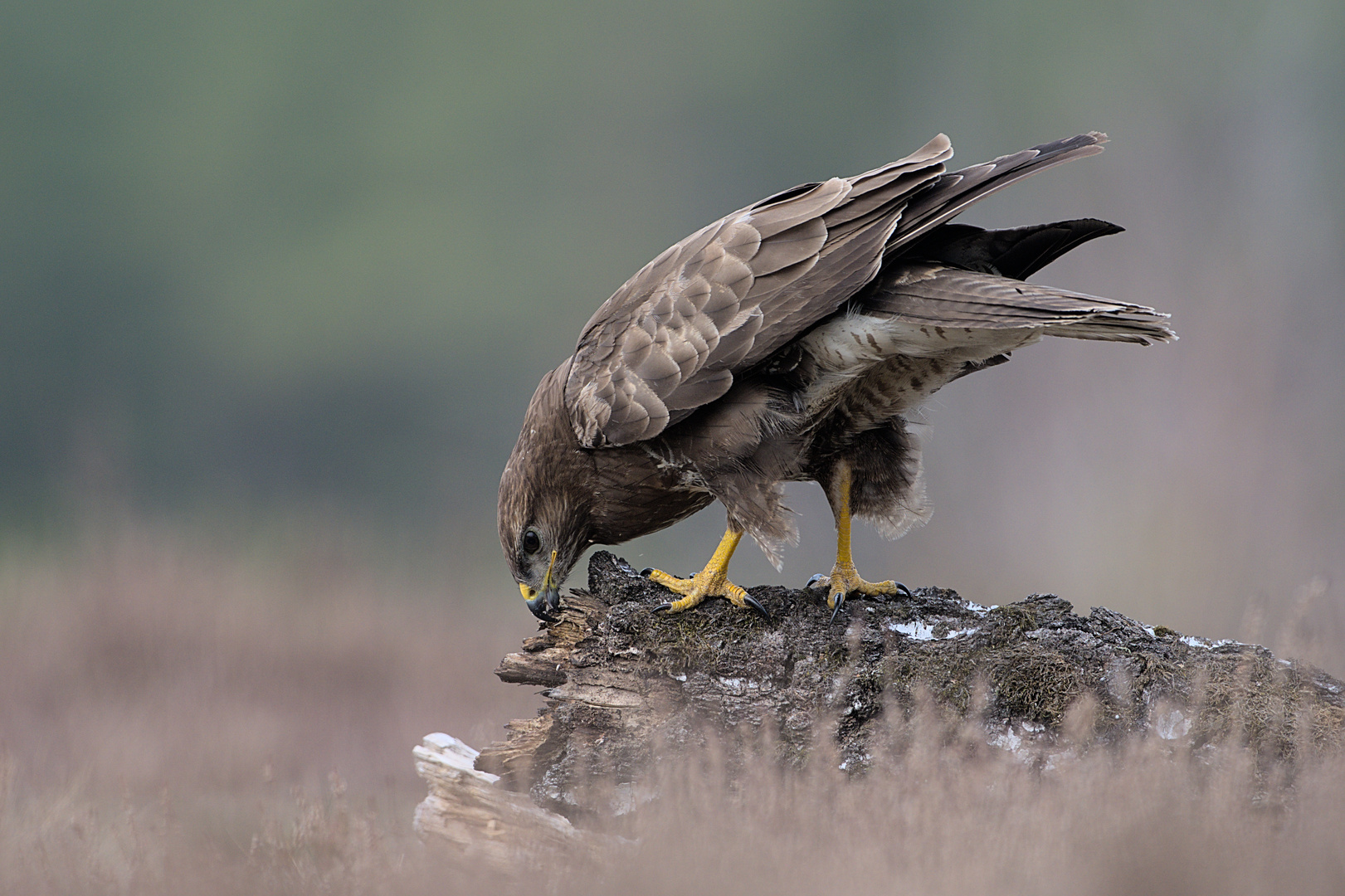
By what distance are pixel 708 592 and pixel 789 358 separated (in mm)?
1033

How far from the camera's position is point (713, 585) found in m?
4.15

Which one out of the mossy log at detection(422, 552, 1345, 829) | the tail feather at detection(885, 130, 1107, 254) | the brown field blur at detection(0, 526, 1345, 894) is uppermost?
the tail feather at detection(885, 130, 1107, 254)

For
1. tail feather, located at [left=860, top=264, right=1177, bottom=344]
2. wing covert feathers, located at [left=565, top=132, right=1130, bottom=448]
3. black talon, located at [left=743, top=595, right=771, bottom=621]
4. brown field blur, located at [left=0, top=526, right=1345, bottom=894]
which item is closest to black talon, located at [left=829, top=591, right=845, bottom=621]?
black talon, located at [left=743, top=595, right=771, bottom=621]

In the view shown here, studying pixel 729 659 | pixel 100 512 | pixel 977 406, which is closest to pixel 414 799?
pixel 729 659

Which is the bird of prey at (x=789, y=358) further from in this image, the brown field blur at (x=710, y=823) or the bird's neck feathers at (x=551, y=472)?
the brown field blur at (x=710, y=823)

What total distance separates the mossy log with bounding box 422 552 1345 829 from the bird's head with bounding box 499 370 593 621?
0.51 m

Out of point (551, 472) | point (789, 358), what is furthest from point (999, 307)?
point (551, 472)

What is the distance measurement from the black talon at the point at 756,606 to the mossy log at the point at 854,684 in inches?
0.9

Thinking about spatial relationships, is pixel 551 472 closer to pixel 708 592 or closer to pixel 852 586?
pixel 708 592

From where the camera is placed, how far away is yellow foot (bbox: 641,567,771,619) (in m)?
4.03

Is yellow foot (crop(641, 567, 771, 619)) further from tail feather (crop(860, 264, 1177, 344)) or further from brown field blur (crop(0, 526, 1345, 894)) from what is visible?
tail feather (crop(860, 264, 1177, 344))

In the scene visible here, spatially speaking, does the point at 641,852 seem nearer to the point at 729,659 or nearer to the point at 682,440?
the point at 729,659

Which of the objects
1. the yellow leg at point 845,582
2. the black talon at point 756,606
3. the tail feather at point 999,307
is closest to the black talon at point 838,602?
the yellow leg at point 845,582

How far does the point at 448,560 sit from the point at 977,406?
315 inches
